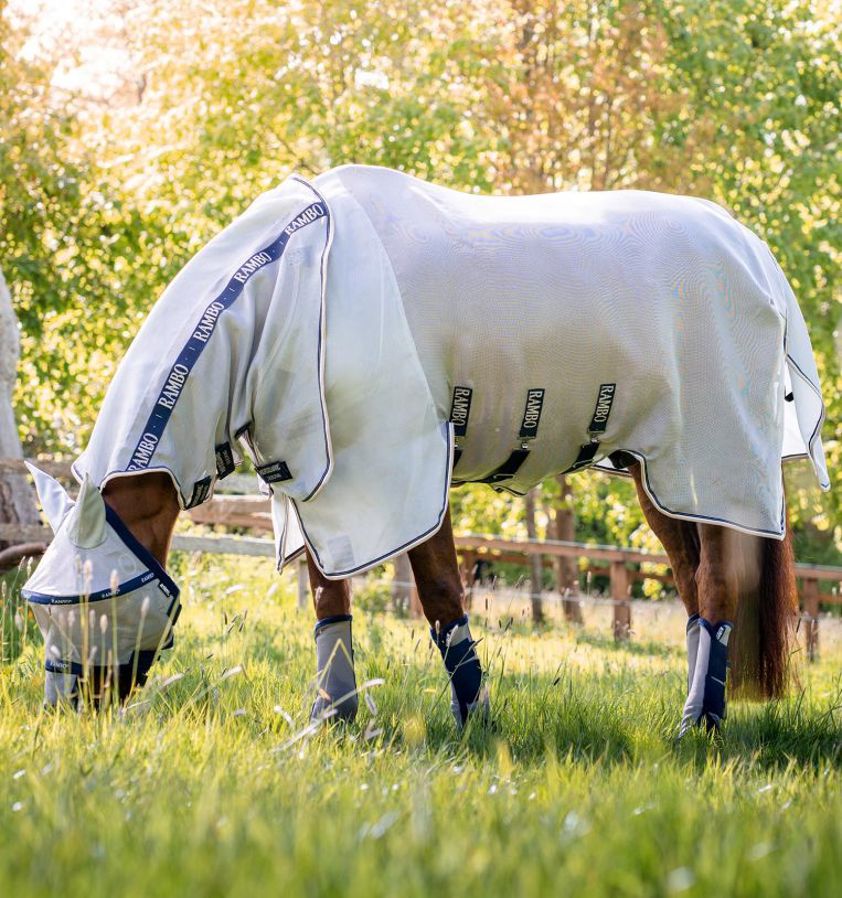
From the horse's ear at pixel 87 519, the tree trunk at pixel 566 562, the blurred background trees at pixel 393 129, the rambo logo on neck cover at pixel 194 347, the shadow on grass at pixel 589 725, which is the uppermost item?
the blurred background trees at pixel 393 129

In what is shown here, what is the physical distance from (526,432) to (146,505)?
4.50 ft

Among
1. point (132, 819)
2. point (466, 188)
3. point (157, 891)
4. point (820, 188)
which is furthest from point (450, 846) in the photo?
point (820, 188)

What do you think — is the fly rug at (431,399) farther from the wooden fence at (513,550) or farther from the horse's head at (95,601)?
the wooden fence at (513,550)

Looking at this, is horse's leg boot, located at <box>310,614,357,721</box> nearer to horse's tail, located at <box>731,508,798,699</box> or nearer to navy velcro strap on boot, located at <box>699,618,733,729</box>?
navy velcro strap on boot, located at <box>699,618,733,729</box>

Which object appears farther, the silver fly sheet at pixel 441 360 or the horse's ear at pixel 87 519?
the silver fly sheet at pixel 441 360

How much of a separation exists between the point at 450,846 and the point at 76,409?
14.2 metres

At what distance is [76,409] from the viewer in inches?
599

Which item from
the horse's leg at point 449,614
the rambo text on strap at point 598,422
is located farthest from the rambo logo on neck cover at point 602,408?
the horse's leg at point 449,614

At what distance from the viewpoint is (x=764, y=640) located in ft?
15.0

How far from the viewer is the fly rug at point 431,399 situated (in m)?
3.37

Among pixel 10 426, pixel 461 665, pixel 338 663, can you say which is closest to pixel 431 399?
pixel 461 665

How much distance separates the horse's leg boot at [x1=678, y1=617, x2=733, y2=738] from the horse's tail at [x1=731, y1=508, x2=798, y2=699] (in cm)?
14

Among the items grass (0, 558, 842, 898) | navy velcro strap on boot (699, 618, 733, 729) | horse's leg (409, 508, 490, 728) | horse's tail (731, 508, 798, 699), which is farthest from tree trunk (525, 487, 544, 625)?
horse's leg (409, 508, 490, 728)

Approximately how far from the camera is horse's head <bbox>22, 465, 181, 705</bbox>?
318 centimetres
